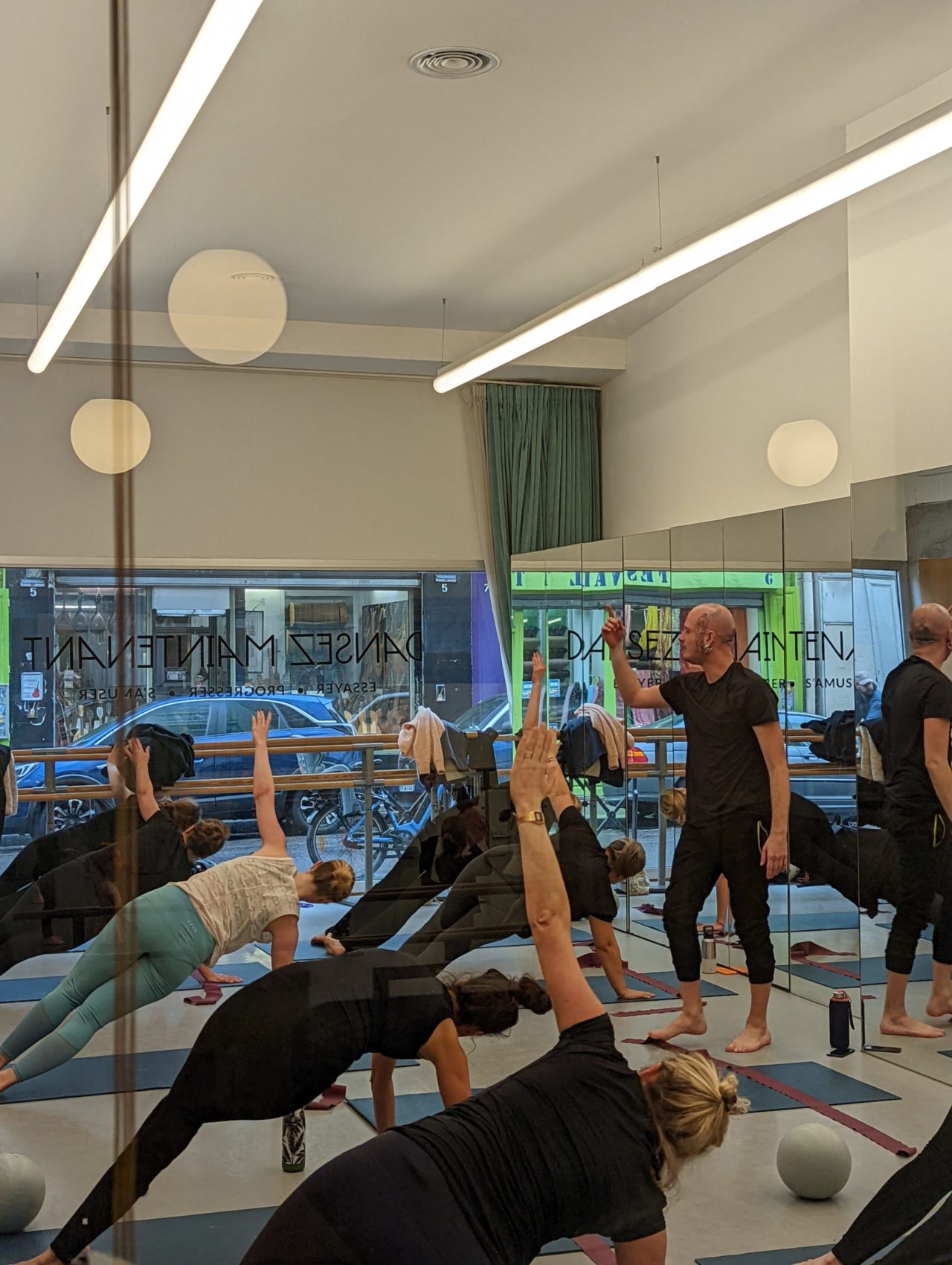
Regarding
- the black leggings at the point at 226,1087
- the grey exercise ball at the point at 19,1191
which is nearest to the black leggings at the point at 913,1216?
the black leggings at the point at 226,1087

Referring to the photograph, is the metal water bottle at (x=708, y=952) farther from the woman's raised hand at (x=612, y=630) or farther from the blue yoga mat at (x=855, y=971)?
the woman's raised hand at (x=612, y=630)

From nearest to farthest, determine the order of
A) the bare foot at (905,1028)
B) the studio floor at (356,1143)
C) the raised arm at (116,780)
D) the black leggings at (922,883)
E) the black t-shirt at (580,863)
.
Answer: the studio floor at (356,1143)
the raised arm at (116,780)
the black t-shirt at (580,863)
the bare foot at (905,1028)
the black leggings at (922,883)

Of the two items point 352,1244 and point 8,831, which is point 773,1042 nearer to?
point 352,1244

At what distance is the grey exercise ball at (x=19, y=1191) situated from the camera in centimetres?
204

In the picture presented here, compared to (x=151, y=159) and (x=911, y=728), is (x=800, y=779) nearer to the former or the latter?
(x=911, y=728)

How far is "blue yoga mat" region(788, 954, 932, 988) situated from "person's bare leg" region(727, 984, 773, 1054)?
0.38 ft

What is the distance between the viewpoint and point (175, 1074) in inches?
83.3

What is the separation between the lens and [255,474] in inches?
83.4

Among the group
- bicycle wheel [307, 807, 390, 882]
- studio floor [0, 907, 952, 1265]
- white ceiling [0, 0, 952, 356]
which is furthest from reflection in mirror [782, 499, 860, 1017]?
bicycle wheel [307, 807, 390, 882]

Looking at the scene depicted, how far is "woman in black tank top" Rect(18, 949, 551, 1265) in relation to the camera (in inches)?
81.1

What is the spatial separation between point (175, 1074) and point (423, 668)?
865mm

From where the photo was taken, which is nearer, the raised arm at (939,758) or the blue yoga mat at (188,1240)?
the blue yoga mat at (188,1240)

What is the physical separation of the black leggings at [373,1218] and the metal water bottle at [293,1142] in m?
0.04

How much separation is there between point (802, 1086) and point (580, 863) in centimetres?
65
